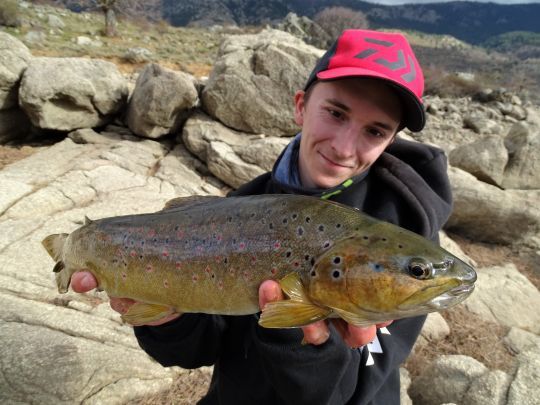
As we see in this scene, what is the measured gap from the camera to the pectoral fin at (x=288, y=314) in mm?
1697

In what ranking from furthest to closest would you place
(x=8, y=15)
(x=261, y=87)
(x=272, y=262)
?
1. (x=8, y=15)
2. (x=261, y=87)
3. (x=272, y=262)

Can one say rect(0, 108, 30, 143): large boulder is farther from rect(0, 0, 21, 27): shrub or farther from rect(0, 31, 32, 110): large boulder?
rect(0, 0, 21, 27): shrub

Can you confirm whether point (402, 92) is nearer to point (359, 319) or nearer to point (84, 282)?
point (359, 319)

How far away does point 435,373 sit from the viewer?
13.9 feet

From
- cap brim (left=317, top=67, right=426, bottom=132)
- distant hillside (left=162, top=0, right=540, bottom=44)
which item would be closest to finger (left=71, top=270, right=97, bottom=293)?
cap brim (left=317, top=67, right=426, bottom=132)

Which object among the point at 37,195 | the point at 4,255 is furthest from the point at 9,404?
the point at 37,195

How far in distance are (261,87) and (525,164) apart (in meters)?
7.22

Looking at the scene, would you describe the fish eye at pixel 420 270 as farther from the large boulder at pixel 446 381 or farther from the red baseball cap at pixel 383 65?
the large boulder at pixel 446 381

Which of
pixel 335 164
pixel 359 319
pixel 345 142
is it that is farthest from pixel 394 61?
pixel 359 319

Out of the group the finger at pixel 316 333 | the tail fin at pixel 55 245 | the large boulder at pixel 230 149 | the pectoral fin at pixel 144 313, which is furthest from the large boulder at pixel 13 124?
the finger at pixel 316 333

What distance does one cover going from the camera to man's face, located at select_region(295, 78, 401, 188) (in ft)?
7.52

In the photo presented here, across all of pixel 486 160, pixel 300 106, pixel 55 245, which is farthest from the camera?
pixel 486 160

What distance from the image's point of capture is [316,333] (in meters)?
1.86

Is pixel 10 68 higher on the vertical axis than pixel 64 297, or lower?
higher
